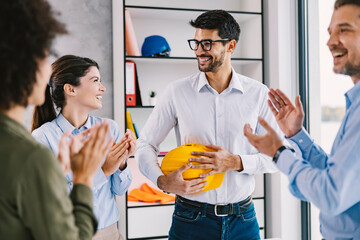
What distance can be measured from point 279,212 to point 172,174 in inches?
65.4

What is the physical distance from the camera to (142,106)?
3.05 meters

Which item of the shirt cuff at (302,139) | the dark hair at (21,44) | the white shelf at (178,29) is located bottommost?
the shirt cuff at (302,139)

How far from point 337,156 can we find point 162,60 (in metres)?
2.17

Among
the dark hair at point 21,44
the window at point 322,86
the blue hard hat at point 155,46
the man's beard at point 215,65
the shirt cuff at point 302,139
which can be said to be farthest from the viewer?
the blue hard hat at point 155,46

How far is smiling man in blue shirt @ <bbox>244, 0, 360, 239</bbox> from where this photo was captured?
115cm

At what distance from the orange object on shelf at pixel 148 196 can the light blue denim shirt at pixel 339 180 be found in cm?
187

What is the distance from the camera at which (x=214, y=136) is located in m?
2.02

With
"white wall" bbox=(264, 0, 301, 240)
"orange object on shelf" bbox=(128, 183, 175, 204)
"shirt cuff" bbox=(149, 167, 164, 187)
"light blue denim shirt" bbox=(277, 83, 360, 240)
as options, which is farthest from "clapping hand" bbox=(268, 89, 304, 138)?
"orange object on shelf" bbox=(128, 183, 175, 204)

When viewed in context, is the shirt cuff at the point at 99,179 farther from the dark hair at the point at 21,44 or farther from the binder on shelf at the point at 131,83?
Result: the binder on shelf at the point at 131,83

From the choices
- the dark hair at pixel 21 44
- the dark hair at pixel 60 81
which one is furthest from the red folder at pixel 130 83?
the dark hair at pixel 21 44

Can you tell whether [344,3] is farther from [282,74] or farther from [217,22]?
[282,74]

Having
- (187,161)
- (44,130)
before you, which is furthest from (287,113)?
(44,130)

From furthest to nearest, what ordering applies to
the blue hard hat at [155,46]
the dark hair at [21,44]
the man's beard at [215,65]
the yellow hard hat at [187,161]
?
the blue hard hat at [155,46] < the man's beard at [215,65] < the yellow hard hat at [187,161] < the dark hair at [21,44]

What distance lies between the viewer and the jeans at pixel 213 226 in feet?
6.06
